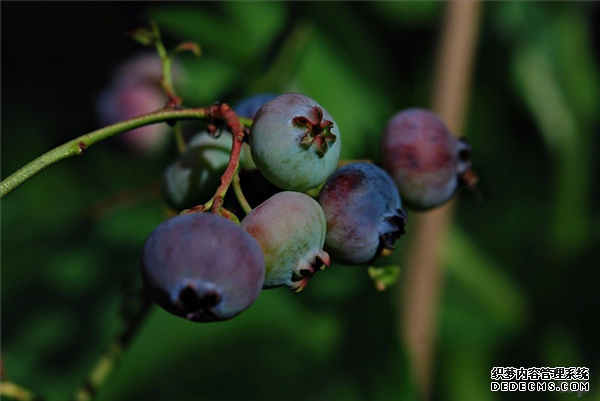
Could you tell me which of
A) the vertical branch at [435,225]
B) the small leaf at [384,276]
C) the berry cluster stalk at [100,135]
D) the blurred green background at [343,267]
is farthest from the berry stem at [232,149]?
the vertical branch at [435,225]

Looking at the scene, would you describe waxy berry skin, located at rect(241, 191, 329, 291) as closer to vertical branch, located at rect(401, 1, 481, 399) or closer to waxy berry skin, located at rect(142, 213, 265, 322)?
waxy berry skin, located at rect(142, 213, 265, 322)

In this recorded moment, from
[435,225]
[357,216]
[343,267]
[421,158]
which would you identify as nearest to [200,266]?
[357,216]

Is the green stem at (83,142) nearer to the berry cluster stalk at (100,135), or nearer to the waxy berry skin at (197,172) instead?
the berry cluster stalk at (100,135)

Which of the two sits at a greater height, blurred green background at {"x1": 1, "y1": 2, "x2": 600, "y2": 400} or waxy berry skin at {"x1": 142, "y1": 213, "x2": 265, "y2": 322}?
blurred green background at {"x1": 1, "y1": 2, "x2": 600, "y2": 400}

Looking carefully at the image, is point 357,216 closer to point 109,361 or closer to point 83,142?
Result: point 83,142

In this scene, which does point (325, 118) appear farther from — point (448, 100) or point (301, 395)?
point (301, 395)

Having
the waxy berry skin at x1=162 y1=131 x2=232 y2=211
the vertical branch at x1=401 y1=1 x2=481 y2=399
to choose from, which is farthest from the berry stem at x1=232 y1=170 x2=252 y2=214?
the vertical branch at x1=401 y1=1 x2=481 y2=399
